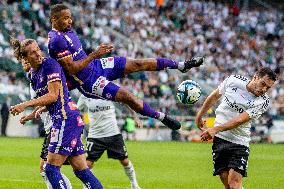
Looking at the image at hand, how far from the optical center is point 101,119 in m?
15.5

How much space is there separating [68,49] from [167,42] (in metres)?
27.1

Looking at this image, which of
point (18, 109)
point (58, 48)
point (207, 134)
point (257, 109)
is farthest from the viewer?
point (58, 48)

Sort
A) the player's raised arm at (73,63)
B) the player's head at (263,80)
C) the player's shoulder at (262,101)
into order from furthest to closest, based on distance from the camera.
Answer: the player's raised arm at (73,63) → the player's shoulder at (262,101) → the player's head at (263,80)

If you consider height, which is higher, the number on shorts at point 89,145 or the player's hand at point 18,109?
the player's hand at point 18,109

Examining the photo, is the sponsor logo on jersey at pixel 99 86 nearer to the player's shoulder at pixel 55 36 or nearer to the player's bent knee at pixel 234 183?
the player's shoulder at pixel 55 36

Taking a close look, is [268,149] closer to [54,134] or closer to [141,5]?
[141,5]

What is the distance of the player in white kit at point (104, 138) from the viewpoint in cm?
1533

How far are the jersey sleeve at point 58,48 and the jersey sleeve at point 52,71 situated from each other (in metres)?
1.66

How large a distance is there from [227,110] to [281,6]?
129ft

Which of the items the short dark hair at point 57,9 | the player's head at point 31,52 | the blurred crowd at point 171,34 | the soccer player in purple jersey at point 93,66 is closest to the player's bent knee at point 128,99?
the soccer player in purple jersey at point 93,66

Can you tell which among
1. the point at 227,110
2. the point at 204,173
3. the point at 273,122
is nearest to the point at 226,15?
the point at 273,122

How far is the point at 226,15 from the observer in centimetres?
4516

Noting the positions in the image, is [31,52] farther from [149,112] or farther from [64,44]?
[149,112]

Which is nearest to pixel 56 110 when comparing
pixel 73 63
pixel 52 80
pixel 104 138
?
pixel 52 80
